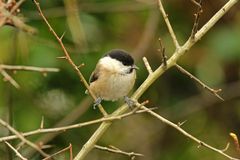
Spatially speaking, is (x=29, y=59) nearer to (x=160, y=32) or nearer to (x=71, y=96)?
(x=71, y=96)

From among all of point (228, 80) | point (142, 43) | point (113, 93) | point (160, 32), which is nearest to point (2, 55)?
point (113, 93)

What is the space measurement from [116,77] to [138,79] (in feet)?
4.68

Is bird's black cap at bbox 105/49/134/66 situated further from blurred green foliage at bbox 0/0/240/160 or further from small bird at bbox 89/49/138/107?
blurred green foliage at bbox 0/0/240/160

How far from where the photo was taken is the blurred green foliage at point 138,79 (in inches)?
203

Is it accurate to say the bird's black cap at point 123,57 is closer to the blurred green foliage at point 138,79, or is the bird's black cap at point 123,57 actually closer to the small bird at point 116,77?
the small bird at point 116,77

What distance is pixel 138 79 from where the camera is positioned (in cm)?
572

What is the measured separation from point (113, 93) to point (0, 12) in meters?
2.18

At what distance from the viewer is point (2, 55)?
4648mm

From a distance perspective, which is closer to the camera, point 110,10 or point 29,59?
point 29,59

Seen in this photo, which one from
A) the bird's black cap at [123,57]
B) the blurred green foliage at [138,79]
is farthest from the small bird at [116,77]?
the blurred green foliage at [138,79]

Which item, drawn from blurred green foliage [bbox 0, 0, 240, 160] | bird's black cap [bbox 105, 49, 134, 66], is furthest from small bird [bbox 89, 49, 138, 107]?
blurred green foliage [bbox 0, 0, 240, 160]

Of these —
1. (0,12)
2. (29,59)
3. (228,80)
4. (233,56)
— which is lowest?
(228,80)

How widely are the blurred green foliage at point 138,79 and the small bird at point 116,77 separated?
503mm

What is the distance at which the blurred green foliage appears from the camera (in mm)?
5168
